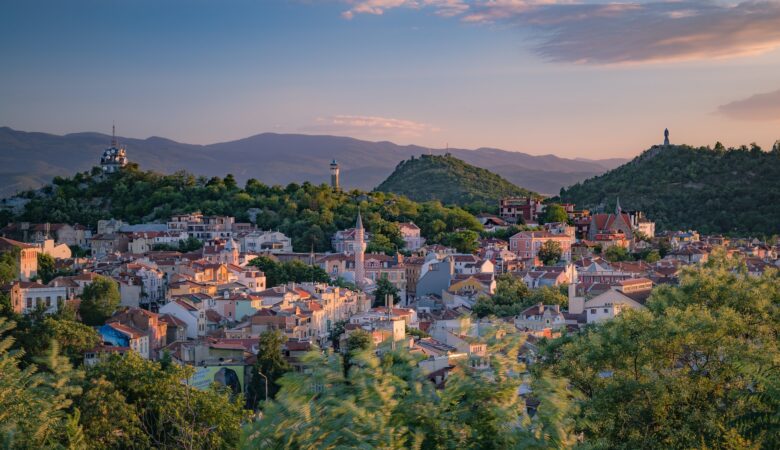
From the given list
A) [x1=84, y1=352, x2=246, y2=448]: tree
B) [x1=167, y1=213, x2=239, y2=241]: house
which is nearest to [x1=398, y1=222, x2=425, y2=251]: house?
[x1=167, y1=213, x2=239, y2=241]: house

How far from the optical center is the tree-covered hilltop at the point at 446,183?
72750mm

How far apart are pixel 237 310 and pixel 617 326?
1697 centimetres

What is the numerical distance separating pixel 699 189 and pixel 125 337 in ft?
149

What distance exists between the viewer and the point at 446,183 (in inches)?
3049

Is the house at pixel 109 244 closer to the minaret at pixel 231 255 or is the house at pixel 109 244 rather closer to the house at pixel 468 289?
the minaret at pixel 231 255

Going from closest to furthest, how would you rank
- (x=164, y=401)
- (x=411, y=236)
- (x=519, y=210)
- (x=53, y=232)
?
(x=164, y=401), (x=53, y=232), (x=411, y=236), (x=519, y=210)

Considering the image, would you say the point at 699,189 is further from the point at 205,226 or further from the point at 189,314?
the point at 189,314

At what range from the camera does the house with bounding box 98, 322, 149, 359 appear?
21.1 m

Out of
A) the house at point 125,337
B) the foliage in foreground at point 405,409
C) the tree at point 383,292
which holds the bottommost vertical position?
the tree at point 383,292

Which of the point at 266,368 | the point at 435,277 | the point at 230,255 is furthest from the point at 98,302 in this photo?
the point at 435,277

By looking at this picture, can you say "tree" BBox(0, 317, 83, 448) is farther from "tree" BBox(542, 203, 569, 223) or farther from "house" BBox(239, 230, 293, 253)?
"tree" BBox(542, 203, 569, 223)

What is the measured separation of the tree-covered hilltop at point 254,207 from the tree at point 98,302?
51.6ft

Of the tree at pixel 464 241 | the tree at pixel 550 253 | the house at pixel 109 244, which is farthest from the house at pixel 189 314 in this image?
the tree at pixel 550 253

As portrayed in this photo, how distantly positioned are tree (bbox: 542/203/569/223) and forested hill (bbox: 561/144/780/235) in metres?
9.38
